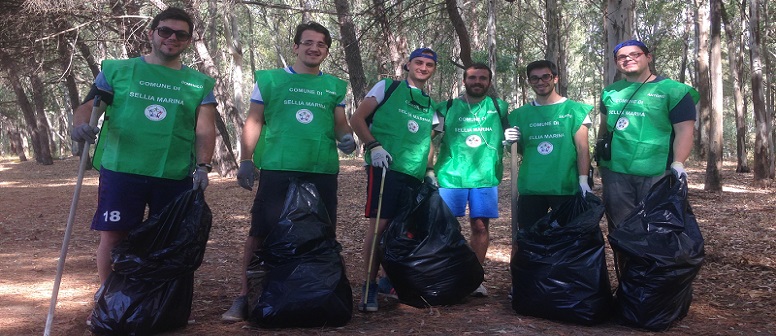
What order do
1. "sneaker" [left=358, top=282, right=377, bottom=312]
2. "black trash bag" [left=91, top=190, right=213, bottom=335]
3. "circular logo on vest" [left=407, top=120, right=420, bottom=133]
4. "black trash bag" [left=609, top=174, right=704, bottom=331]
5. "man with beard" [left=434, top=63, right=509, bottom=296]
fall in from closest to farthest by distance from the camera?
"black trash bag" [left=91, top=190, right=213, bottom=335] → "black trash bag" [left=609, top=174, right=704, bottom=331] → "sneaker" [left=358, top=282, right=377, bottom=312] → "circular logo on vest" [left=407, top=120, right=420, bottom=133] → "man with beard" [left=434, top=63, right=509, bottom=296]

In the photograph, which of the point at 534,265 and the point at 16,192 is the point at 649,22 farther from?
the point at 534,265

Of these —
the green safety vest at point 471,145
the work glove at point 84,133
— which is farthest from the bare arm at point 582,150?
the work glove at point 84,133

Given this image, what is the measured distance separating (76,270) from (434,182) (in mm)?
3288

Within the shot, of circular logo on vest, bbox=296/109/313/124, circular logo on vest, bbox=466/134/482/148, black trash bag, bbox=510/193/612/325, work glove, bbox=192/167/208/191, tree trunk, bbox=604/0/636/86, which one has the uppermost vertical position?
tree trunk, bbox=604/0/636/86

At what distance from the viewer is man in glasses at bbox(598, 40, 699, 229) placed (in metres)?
4.25

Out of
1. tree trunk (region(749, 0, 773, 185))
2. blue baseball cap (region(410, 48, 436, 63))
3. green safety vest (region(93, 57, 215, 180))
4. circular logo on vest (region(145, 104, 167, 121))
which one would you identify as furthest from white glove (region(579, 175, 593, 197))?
tree trunk (region(749, 0, 773, 185))

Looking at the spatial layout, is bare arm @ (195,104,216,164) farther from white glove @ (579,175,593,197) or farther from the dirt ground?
white glove @ (579,175,593,197)

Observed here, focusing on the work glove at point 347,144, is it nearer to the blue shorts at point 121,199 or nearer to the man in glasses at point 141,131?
the man in glasses at point 141,131

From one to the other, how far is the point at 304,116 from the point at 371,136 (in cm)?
53

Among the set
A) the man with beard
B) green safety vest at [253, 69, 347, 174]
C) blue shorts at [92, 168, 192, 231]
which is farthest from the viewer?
the man with beard

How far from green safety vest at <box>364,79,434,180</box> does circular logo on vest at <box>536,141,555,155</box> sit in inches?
30.6

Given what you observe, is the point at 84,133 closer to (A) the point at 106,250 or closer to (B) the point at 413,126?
(A) the point at 106,250

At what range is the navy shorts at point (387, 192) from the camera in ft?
14.7

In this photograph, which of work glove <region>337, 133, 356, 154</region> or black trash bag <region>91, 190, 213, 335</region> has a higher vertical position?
work glove <region>337, 133, 356, 154</region>
